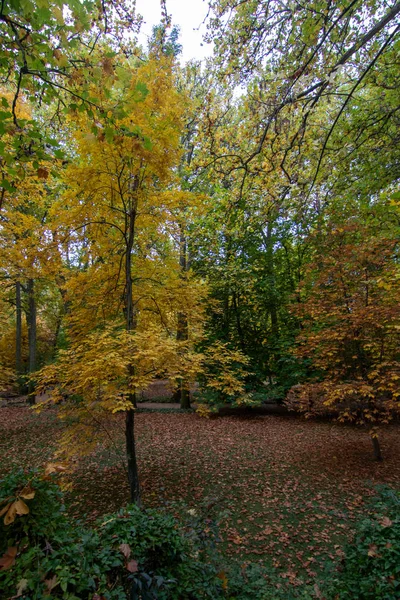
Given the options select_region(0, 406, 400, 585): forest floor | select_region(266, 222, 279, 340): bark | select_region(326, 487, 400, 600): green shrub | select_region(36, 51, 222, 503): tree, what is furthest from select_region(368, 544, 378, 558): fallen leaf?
select_region(266, 222, 279, 340): bark

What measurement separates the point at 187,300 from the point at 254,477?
3780mm

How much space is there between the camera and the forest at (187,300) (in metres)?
2.03

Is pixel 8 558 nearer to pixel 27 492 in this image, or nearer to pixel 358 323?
pixel 27 492

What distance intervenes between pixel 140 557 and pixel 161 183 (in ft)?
15.6

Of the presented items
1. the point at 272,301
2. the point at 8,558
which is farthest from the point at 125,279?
the point at 272,301

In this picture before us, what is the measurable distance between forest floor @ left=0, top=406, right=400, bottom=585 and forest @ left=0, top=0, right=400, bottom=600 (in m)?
0.05

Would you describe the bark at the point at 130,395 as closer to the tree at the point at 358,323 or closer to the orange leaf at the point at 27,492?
the orange leaf at the point at 27,492

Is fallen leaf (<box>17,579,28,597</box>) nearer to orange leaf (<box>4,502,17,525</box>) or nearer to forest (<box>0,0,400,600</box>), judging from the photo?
forest (<box>0,0,400,600</box>)

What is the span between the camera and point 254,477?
5980 millimetres

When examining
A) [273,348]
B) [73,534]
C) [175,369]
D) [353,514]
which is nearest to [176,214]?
[175,369]

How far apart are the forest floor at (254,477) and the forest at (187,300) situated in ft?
0.15

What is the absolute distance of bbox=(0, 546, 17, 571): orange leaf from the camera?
4.59 ft

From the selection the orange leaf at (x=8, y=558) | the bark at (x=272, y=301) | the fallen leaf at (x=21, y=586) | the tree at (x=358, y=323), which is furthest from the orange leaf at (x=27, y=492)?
the bark at (x=272, y=301)

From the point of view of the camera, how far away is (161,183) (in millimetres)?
5062
